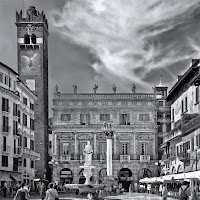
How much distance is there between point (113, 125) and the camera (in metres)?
79.6

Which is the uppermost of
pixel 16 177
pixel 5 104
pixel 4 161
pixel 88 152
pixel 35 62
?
pixel 35 62

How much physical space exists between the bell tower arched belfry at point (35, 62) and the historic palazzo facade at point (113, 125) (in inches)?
74.2

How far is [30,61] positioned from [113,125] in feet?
52.0

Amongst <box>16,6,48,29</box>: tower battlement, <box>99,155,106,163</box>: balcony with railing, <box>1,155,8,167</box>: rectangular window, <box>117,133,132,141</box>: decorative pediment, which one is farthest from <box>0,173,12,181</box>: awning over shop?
<box>16,6,48,29</box>: tower battlement

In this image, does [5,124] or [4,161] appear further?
[5,124]

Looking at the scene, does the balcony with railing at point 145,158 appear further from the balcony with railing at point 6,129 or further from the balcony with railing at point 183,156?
the balcony with railing at point 6,129

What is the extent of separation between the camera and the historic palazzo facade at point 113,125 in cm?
7950

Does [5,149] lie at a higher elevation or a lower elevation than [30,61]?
lower

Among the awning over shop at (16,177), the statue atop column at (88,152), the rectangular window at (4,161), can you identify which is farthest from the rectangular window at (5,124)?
the statue atop column at (88,152)

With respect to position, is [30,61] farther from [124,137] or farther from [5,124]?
[5,124]

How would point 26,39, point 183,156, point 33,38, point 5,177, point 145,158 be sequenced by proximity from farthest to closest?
point 33,38
point 26,39
point 145,158
point 5,177
point 183,156

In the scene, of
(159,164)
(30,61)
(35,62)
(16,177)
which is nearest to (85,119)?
(35,62)

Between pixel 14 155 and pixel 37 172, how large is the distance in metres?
19.1

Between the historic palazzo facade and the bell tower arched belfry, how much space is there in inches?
74.2
